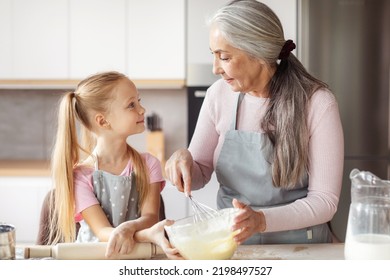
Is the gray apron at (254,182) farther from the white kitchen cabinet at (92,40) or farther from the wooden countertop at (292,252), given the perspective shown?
the white kitchen cabinet at (92,40)

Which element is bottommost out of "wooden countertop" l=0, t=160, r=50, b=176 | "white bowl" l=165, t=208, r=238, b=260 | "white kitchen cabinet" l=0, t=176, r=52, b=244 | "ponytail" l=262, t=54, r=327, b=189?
"white kitchen cabinet" l=0, t=176, r=52, b=244

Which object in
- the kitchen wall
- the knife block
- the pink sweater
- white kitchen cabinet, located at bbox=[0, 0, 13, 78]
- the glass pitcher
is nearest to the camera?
the glass pitcher

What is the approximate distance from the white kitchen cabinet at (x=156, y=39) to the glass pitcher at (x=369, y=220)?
124cm

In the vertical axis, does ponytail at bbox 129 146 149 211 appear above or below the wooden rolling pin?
above

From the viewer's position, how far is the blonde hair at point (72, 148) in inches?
36.8

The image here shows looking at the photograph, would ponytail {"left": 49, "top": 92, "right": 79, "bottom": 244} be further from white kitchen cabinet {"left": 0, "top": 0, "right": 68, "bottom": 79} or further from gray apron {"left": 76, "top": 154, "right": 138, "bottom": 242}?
white kitchen cabinet {"left": 0, "top": 0, "right": 68, "bottom": 79}

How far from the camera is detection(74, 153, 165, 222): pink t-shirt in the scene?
93 cm

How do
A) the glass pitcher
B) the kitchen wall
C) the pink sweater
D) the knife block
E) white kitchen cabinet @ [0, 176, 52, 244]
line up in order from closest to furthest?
the glass pitcher, the pink sweater, white kitchen cabinet @ [0, 176, 52, 244], the knife block, the kitchen wall

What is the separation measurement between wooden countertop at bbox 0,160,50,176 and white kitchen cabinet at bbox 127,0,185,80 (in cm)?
41

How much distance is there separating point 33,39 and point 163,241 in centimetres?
129

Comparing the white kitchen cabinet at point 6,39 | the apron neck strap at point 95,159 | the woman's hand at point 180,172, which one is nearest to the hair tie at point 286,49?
the woman's hand at point 180,172

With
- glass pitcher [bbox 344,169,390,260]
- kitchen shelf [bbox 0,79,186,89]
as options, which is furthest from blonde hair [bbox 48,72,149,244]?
kitchen shelf [bbox 0,79,186,89]

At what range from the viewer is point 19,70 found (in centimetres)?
194
